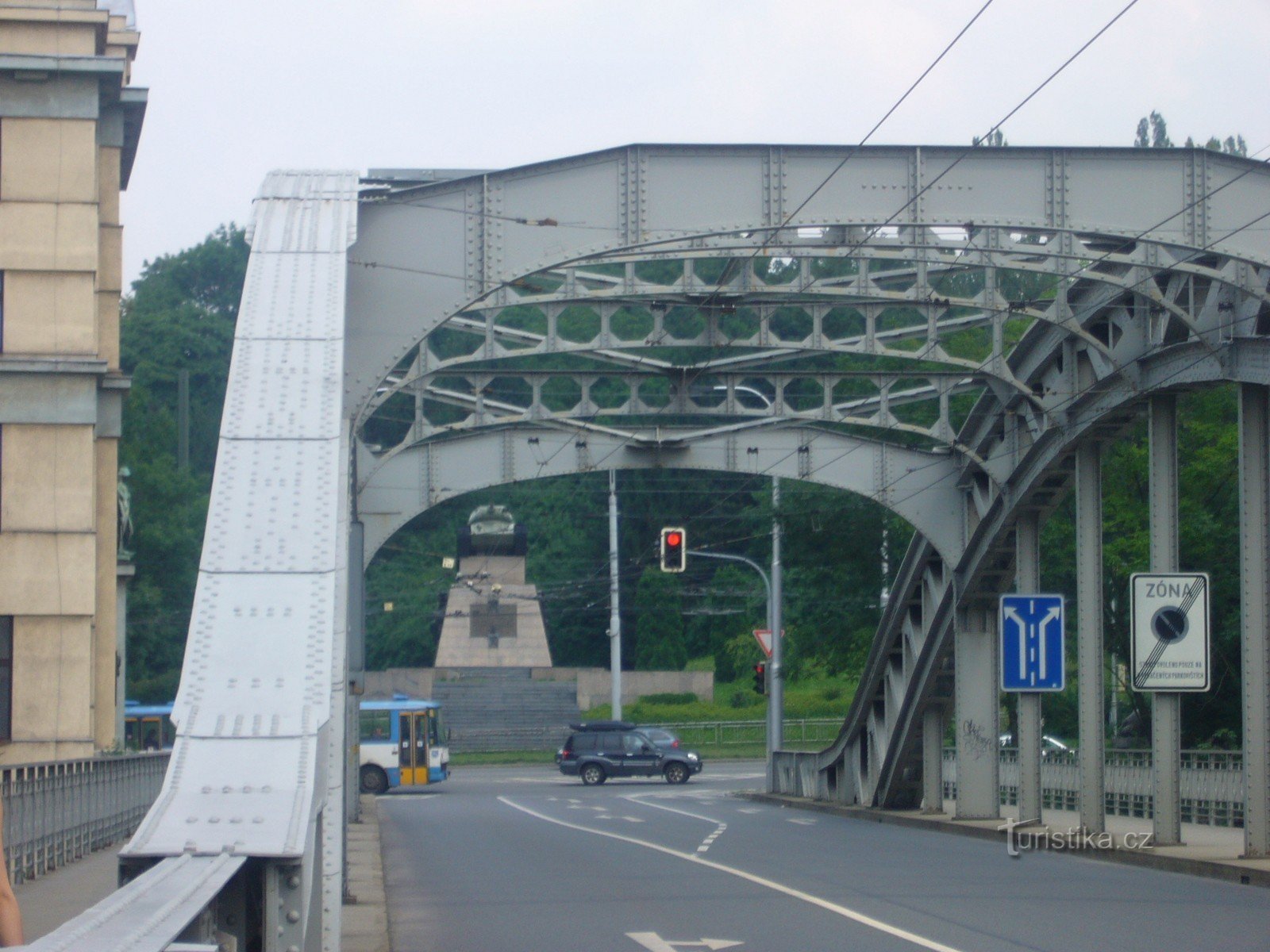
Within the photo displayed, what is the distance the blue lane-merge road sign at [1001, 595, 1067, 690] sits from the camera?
55.8ft

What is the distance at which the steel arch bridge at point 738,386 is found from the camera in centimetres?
694

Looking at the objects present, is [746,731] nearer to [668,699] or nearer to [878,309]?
[668,699]

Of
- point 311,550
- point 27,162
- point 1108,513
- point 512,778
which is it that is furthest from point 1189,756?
point 512,778

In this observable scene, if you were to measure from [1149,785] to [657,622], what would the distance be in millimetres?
59720

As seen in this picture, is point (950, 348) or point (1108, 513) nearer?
point (1108, 513)

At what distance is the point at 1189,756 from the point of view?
27.2 m

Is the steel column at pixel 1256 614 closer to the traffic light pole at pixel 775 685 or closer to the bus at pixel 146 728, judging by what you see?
the traffic light pole at pixel 775 685

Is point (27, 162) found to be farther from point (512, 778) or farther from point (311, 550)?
point (512, 778)

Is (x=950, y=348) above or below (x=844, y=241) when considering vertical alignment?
above

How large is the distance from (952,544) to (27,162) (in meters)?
14.3

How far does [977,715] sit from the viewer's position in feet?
82.6

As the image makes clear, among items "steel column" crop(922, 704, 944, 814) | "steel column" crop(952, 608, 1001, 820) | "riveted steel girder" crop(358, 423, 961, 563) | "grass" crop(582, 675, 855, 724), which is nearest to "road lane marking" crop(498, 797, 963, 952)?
"steel column" crop(952, 608, 1001, 820)

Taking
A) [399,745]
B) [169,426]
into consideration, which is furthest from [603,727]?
[169,426]

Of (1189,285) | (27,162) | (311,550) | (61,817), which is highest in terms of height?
(27,162)
